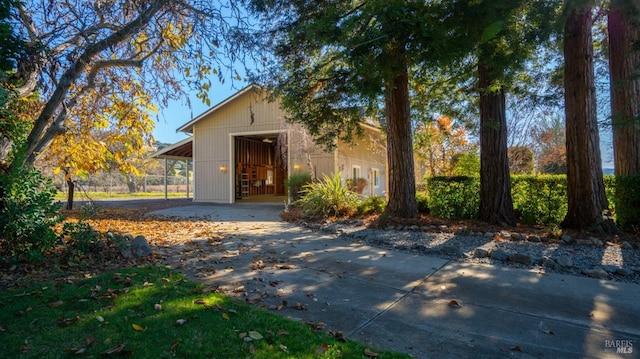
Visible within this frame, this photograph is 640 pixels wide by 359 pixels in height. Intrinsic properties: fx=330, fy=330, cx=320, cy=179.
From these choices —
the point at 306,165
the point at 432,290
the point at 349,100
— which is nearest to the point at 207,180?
the point at 306,165

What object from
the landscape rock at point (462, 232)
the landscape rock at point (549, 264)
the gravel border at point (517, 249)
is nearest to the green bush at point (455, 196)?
the gravel border at point (517, 249)

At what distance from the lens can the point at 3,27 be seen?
3754 mm

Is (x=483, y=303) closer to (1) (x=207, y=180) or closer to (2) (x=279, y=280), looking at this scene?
(2) (x=279, y=280)

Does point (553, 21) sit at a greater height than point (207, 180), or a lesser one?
greater

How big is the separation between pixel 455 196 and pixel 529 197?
1.71 m

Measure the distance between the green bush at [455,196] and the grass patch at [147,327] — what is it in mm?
7175

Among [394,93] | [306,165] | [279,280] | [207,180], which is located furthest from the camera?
[207,180]

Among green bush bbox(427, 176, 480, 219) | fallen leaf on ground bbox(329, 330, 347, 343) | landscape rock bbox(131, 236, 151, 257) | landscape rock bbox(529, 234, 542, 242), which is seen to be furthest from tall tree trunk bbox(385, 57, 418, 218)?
fallen leaf on ground bbox(329, 330, 347, 343)

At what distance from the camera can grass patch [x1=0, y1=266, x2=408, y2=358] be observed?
2443 millimetres

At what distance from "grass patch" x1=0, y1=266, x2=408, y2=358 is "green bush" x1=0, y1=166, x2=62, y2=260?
117 centimetres

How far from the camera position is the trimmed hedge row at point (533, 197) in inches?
261

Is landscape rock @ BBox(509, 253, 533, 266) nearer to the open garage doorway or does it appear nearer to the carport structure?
the open garage doorway

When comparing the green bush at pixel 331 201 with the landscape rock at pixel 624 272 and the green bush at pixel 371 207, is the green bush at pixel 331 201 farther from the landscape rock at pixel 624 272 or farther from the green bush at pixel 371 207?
the landscape rock at pixel 624 272

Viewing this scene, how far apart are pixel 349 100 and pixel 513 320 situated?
6.95 m
